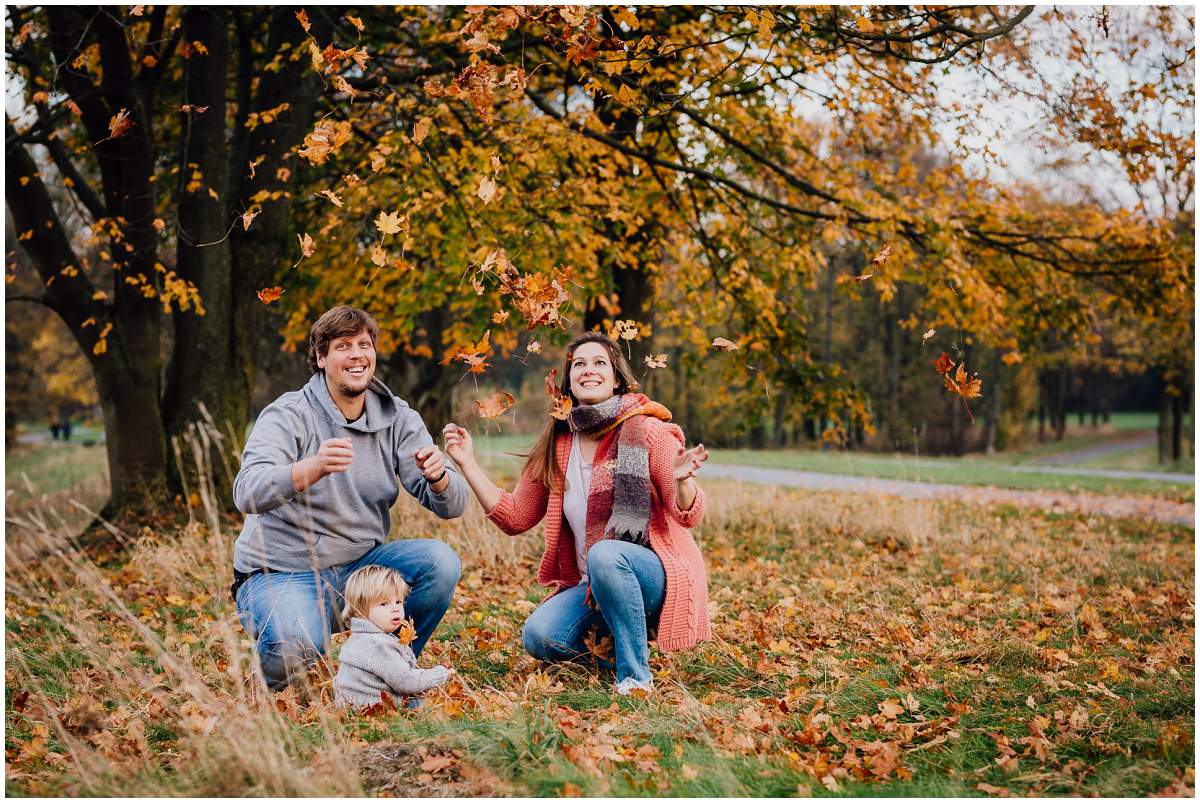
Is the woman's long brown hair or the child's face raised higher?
the woman's long brown hair

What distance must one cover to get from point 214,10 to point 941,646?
7.75m

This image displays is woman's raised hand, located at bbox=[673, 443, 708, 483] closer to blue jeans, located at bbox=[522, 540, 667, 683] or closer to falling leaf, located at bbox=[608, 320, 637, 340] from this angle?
blue jeans, located at bbox=[522, 540, 667, 683]

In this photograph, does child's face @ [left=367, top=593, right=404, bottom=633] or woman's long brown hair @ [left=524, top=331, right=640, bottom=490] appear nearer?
child's face @ [left=367, top=593, right=404, bottom=633]

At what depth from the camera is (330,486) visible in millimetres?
3785

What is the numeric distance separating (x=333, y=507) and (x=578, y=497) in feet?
3.45

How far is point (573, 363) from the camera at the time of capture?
4129 mm

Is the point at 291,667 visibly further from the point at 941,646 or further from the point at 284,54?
the point at 284,54

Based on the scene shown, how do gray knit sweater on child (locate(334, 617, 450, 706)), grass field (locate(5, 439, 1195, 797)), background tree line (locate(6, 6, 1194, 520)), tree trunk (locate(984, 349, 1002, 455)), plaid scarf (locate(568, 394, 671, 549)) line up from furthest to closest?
tree trunk (locate(984, 349, 1002, 455))
background tree line (locate(6, 6, 1194, 520))
plaid scarf (locate(568, 394, 671, 549))
gray knit sweater on child (locate(334, 617, 450, 706))
grass field (locate(5, 439, 1195, 797))

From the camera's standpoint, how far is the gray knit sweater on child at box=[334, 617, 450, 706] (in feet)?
11.5

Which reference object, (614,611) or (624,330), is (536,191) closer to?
(624,330)

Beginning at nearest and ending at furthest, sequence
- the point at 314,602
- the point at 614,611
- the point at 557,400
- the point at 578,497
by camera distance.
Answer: the point at 314,602 → the point at 614,611 → the point at 557,400 → the point at 578,497

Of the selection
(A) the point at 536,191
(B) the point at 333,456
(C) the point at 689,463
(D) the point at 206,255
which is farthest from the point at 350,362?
(D) the point at 206,255

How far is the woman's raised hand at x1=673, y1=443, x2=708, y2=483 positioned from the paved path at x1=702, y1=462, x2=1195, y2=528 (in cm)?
798

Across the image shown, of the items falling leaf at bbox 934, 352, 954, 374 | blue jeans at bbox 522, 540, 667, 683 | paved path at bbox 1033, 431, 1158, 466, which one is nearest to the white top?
blue jeans at bbox 522, 540, 667, 683
